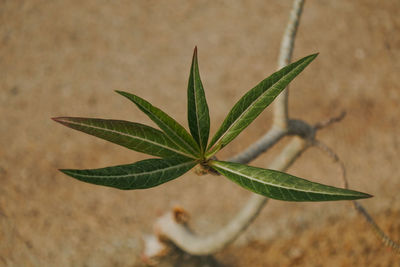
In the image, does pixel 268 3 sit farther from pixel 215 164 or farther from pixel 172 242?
pixel 215 164

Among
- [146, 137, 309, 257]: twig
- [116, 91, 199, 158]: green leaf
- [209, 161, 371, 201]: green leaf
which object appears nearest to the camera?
[209, 161, 371, 201]: green leaf

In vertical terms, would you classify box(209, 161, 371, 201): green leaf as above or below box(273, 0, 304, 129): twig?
below

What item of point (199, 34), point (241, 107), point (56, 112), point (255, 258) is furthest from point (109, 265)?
point (199, 34)

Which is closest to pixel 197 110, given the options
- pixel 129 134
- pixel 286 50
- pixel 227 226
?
pixel 129 134

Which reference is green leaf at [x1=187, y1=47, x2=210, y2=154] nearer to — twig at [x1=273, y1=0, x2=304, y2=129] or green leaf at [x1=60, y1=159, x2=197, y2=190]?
Answer: green leaf at [x1=60, y1=159, x2=197, y2=190]

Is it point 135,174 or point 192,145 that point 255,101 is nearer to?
point 192,145

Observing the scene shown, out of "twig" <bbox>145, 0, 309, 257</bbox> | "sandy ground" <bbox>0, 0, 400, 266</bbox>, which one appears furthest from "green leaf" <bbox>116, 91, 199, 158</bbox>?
"sandy ground" <bbox>0, 0, 400, 266</bbox>
